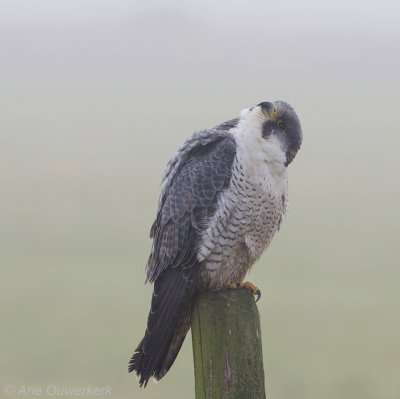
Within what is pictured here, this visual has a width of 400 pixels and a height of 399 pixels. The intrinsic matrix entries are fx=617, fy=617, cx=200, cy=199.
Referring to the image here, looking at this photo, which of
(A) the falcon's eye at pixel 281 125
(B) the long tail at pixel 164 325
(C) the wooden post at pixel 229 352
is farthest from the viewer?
(A) the falcon's eye at pixel 281 125

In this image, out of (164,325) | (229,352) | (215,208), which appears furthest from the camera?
(215,208)

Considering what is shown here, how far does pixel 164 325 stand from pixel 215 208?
613mm

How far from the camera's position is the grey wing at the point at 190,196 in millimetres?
3035

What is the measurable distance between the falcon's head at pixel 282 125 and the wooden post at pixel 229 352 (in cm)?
98

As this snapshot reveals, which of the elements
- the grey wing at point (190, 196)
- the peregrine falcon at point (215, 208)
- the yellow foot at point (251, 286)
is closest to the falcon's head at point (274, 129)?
the peregrine falcon at point (215, 208)

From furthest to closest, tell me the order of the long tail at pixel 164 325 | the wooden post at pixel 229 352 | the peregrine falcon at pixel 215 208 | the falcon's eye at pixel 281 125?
the falcon's eye at pixel 281 125, the peregrine falcon at pixel 215 208, the long tail at pixel 164 325, the wooden post at pixel 229 352

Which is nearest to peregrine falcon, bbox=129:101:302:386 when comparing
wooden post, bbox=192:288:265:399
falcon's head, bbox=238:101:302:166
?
falcon's head, bbox=238:101:302:166

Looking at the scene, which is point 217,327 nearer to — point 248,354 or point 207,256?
point 248,354

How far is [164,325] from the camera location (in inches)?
114

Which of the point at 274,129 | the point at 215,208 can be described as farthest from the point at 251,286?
the point at 274,129

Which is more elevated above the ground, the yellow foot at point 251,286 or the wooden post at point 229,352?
the yellow foot at point 251,286

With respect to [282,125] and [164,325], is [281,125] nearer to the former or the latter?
[282,125]

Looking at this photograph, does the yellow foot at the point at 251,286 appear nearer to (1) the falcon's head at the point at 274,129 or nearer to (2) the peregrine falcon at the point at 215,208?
(2) the peregrine falcon at the point at 215,208

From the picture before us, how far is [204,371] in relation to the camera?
2.31 meters
